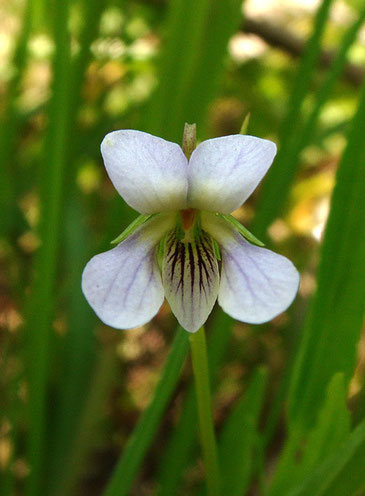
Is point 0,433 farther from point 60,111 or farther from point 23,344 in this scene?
point 60,111

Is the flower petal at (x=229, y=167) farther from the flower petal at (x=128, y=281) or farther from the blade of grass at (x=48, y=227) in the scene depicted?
the blade of grass at (x=48, y=227)

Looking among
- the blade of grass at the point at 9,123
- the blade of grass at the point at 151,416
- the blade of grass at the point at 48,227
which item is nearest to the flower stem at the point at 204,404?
the blade of grass at the point at 151,416

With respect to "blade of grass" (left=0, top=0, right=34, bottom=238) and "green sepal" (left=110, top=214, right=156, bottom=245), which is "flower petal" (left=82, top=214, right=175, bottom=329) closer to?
"green sepal" (left=110, top=214, right=156, bottom=245)

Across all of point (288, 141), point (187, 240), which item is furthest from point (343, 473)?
point (288, 141)

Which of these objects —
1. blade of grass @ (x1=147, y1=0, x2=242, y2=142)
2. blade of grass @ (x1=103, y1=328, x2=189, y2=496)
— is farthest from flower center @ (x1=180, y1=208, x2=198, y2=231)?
blade of grass @ (x1=147, y1=0, x2=242, y2=142)

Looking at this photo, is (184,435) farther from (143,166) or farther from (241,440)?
(143,166)

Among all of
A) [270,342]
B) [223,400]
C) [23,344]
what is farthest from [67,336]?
[270,342]
